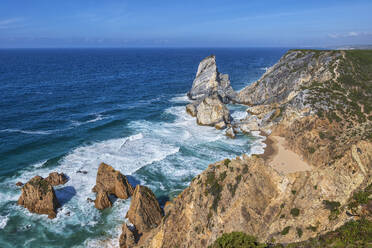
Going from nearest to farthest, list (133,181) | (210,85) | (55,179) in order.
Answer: (55,179) → (133,181) → (210,85)

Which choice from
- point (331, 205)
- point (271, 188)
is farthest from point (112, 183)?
point (331, 205)

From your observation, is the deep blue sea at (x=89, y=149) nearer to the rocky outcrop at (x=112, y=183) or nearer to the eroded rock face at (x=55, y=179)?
the eroded rock face at (x=55, y=179)

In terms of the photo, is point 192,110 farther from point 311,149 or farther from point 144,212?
point 144,212

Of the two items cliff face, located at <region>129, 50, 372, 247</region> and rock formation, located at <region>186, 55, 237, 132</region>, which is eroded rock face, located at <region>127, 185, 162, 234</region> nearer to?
cliff face, located at <region>129, 50, 372, 247</region>

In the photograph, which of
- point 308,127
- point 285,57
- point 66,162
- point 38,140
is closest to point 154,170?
point 66,162

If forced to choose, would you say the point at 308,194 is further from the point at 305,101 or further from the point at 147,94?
the point at 147,94

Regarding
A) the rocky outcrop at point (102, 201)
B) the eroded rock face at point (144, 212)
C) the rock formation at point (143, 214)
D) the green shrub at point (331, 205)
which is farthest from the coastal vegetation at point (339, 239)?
the rocky outcrop at point (102, 201)

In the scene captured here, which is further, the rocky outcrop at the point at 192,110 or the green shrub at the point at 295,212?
the rocky outcrop at the point at 192,110
